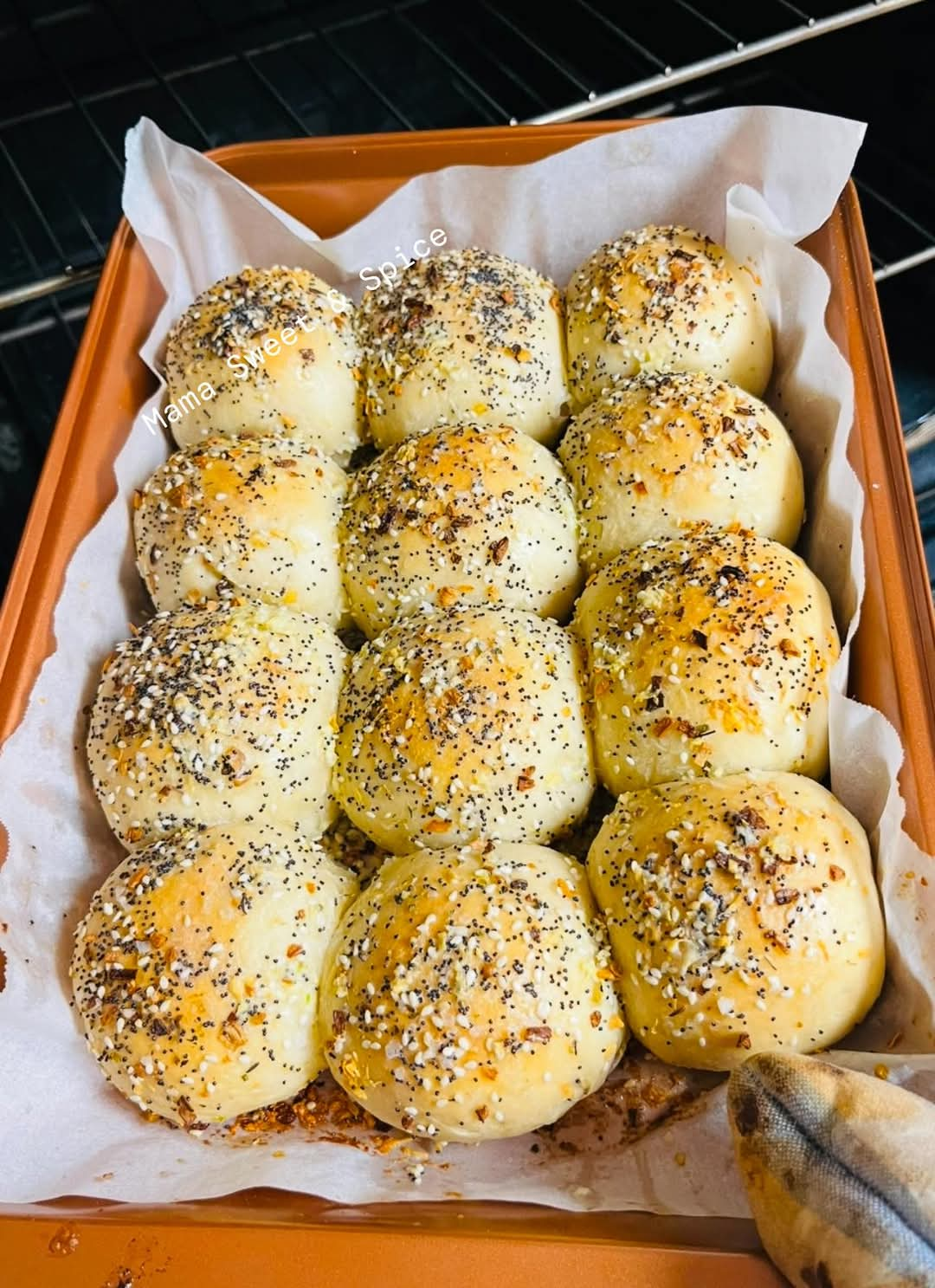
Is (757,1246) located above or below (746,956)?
below

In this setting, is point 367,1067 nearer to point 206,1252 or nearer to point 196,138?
point 206,1252

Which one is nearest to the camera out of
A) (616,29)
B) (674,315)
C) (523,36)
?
(674,315)

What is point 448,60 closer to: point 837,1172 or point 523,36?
point 523,36

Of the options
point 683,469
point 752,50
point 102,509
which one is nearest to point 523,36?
point 752,50

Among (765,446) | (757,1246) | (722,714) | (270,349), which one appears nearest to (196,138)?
(270,349)

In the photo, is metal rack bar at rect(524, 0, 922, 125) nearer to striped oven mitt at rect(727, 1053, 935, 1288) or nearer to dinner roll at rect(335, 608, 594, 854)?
dinner roll at rect(335, 608, 594, 854)

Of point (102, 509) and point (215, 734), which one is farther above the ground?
point (102, 509)

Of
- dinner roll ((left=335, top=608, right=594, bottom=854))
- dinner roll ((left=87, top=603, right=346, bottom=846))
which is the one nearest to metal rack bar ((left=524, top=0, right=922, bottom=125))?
dinner roll ((left=335, top=608, right=594, bottom=854))
